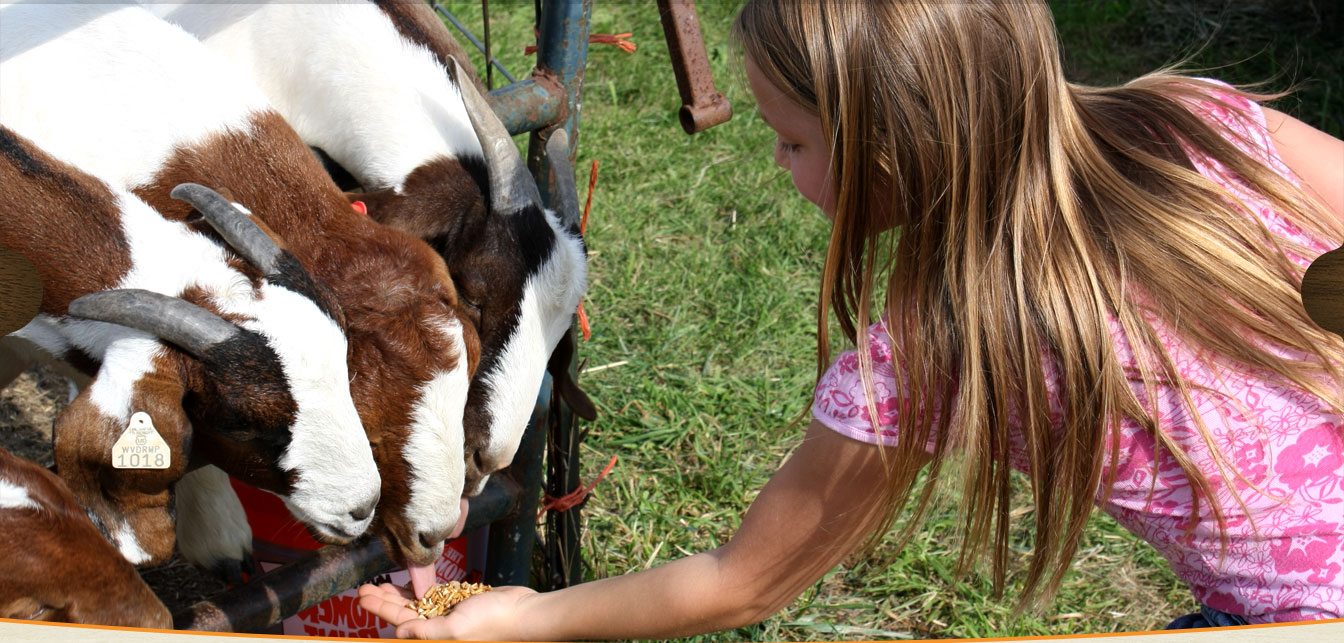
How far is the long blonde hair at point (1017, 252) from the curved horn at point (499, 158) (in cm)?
79

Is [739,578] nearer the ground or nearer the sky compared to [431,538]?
nearer the sky

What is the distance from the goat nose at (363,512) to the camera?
1.97m

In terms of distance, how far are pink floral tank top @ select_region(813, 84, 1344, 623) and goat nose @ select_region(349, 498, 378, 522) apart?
2.70 ft

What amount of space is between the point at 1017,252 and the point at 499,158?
1230mm

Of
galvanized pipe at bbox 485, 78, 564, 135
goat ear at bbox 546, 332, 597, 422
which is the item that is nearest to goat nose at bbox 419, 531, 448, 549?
goat ear at bbox 546, 332, 597, 422

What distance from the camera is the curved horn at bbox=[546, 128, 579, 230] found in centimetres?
261

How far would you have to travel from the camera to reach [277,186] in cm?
235

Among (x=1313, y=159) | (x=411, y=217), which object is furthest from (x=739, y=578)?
(x=1313, y=159)

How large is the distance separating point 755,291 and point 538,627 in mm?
2560

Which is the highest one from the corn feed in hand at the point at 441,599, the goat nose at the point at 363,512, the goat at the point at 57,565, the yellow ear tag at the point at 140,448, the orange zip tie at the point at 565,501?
the yellow ear tag at the point at 140,448

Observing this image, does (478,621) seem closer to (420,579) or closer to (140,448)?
(420,579)

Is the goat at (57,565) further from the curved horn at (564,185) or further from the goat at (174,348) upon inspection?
the curved horn at (564,185)

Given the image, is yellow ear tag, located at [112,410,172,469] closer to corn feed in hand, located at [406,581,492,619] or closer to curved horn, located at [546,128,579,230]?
corn feed in hand, located at [406,581,492,619]

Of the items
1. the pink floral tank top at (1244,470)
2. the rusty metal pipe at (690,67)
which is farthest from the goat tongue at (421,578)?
the rusty metal pipe at (690,67)
